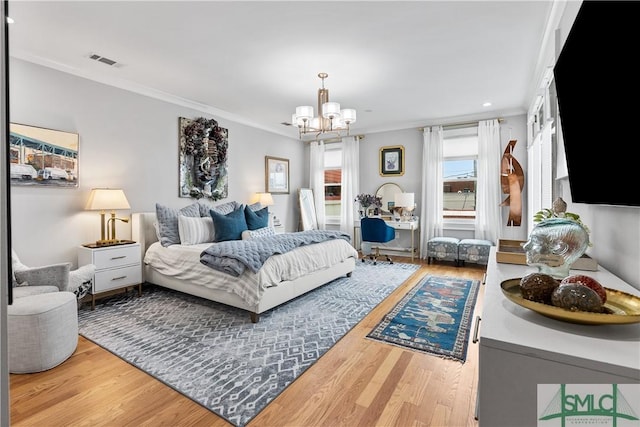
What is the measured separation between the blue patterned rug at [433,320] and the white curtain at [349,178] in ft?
9.07

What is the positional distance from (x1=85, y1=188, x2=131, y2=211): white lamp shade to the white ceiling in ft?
4.44

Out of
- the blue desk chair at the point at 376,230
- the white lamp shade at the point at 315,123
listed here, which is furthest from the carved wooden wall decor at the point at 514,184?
the white lamp shade at the point at 315,123

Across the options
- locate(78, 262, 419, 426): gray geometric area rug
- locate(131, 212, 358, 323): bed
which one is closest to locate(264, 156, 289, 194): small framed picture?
locate(131, 212, 358, 323): bed

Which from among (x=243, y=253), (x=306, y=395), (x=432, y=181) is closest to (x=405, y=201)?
(x=432, y=181)

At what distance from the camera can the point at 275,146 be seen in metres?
6.36

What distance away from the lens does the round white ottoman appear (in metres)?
2.05

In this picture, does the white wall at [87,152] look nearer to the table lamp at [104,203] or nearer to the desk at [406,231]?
the table lamp at [104,203]

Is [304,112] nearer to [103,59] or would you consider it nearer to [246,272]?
[246,272]

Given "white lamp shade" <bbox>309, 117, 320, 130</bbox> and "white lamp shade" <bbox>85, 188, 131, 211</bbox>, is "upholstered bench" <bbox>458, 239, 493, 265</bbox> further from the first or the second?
"white lamp shade" <bbox>85, 188, 131, 211</bbox>

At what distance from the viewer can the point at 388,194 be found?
20.6 ft

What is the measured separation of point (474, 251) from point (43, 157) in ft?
18.8

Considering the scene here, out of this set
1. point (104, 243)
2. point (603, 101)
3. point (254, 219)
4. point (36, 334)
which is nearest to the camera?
point (603, 101)

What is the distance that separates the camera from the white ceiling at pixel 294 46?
2422 mm

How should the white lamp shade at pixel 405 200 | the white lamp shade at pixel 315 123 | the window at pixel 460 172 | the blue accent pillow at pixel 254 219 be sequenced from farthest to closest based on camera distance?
the white lamp shade at pixel 405 200
the window at pixel 460 172
the blue accent pillow at pixel 254 219
the white lamp shade at pixel 315 123
